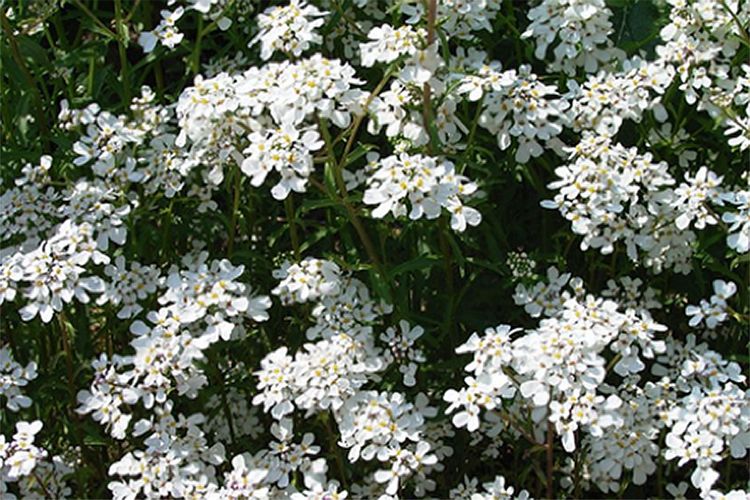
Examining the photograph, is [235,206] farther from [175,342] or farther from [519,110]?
[519,110]

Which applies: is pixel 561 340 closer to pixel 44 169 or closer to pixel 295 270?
pixel 295 270

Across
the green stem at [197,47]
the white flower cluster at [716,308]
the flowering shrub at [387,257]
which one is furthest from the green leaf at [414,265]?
the green stem at [197,47]

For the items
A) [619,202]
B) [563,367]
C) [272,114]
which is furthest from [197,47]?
[563,367]

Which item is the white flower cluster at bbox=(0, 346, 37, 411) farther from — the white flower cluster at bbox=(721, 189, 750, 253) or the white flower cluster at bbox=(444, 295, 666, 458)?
the white flower cluster at bbox=(721, 189, 750, 253)

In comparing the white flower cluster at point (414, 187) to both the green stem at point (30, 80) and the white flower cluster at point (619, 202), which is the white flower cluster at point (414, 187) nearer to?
the white flower cluster at point (619, 202)

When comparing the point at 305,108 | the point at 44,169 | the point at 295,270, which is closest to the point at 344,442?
the point at 295,270

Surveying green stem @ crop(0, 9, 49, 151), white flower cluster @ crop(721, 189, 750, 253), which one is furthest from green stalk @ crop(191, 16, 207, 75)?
white flower cluster @ crop(721, 189, 750, 253)
